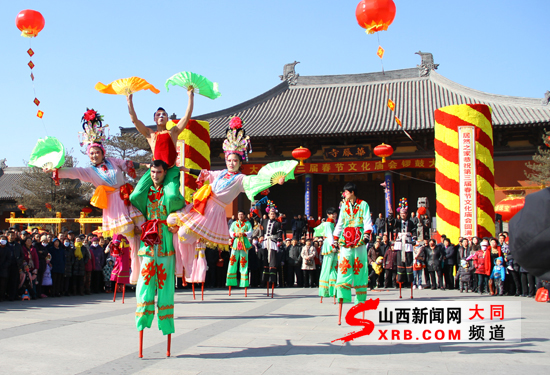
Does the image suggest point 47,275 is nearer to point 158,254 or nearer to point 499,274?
point 158,254

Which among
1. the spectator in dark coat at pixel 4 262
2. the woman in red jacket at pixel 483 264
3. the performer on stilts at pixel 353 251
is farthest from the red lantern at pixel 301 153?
the performer on stilts at pixel 353 251

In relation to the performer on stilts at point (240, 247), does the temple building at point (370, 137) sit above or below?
above

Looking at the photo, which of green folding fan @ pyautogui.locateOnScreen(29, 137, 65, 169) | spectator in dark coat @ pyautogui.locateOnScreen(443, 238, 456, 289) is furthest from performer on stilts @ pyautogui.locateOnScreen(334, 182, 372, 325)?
spectator in dark coat @ pyautogui.locateOnScreen(443, 238, 456, 289)

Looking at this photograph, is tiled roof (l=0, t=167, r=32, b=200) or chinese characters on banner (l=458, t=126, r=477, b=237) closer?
chinese characters on banner (l=458, t=126, r=477, b=237)

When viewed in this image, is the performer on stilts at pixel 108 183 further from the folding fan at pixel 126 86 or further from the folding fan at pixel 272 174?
the folding fan at pixel 272 174

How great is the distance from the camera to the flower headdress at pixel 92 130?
6478 mm

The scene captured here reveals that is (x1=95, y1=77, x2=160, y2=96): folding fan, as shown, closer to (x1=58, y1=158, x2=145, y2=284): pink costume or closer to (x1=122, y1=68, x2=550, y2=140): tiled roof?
(x1=58, y1=158, x2=145, y2=284): pink costume

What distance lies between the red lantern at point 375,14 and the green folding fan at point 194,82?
13.5ft

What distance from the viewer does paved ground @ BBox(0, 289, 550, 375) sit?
159 inches

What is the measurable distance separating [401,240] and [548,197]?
9.71 metres

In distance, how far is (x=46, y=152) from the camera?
5895 mm

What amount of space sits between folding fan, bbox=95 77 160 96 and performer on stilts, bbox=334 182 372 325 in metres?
2.90

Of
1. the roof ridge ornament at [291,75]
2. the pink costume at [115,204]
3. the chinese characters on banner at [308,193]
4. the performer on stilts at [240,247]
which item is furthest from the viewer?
the roof ridge ornament at [291,75]

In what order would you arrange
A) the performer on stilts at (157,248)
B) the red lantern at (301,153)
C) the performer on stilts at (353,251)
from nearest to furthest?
1. the performer on stilts at (157,248)
2. the performer on stilts at (353,251)
3. the red lantern at (301,153)
